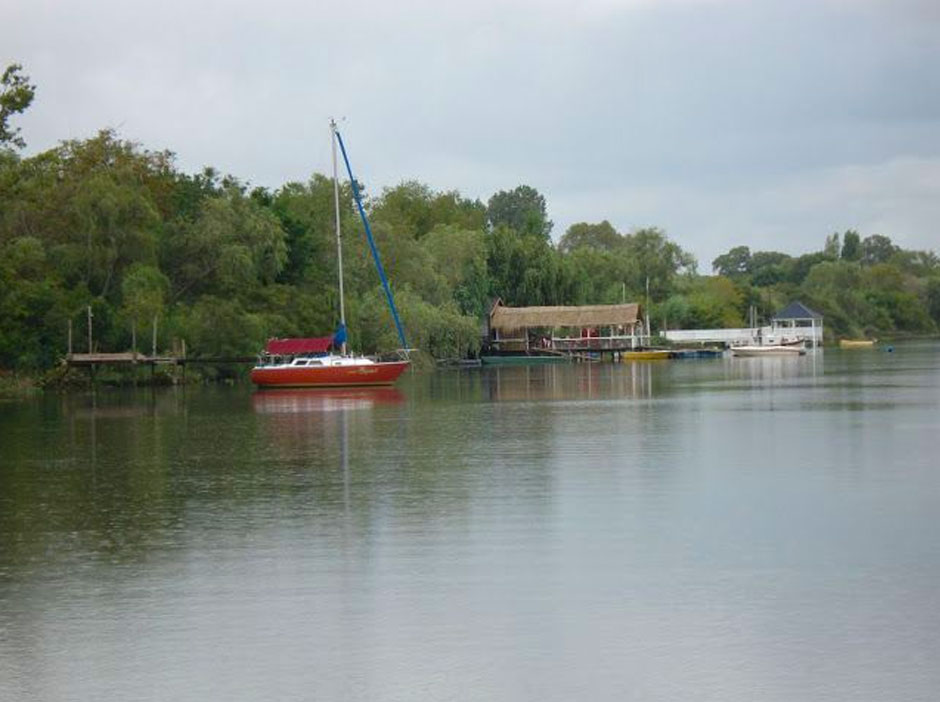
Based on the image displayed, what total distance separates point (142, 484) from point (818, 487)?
495 inches

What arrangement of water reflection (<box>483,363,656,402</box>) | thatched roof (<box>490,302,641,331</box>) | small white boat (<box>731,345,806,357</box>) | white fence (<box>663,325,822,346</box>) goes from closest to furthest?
1. water reflection (<box>483,363,656,402</box>)
2. thatched roof (<box>490,302,641,331</box>)
3. small white boat (<box>731,345,806,357</box>)
4. white fence (<box>663,325,822,346</box>)

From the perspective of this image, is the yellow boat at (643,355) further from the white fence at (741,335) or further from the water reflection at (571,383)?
the water reflection at (571,383)

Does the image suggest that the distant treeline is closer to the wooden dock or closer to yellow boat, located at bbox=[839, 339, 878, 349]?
the wooden dock

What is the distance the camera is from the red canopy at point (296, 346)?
7094cm

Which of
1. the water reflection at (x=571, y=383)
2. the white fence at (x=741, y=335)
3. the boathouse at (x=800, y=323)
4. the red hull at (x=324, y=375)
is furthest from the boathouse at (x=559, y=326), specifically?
the red hull at (x=324, y=375)

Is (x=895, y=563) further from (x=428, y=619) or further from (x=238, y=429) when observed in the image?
(x=238, y=429)

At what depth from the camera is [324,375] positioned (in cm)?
6950

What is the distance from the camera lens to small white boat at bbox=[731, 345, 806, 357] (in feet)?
398

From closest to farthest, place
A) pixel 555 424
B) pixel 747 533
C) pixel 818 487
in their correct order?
pixel 747 533
pixel 818 487
pixel 555 424

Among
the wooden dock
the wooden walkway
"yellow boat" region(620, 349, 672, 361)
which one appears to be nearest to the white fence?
"yellow boat" region(620, 349, 672, 361)

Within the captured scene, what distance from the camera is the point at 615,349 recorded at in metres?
116

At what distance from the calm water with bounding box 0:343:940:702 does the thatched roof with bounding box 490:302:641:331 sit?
7973 centimetres

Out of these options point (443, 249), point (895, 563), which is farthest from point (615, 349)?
point (895, 563)

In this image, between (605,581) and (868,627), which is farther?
Result: (605,581)
